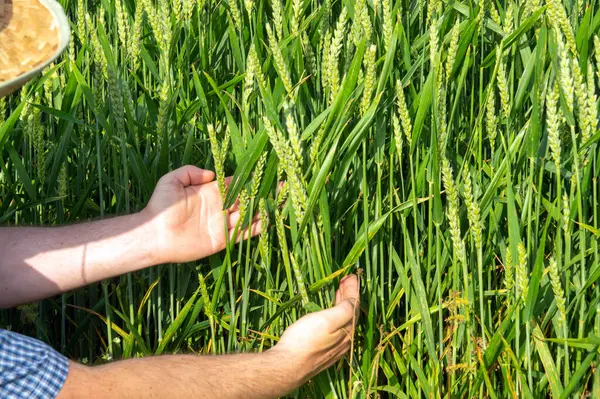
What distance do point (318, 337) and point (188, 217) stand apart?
399 millimetres

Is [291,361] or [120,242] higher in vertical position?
[120,242]

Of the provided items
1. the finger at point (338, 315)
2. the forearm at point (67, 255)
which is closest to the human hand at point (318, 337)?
the finger at point (338, 315)

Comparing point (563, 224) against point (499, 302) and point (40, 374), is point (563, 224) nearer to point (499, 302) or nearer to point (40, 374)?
point (499, 302)

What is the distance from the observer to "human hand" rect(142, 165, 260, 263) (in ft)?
5.59

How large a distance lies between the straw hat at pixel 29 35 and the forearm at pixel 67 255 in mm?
484

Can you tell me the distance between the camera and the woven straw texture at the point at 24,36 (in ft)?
4.29

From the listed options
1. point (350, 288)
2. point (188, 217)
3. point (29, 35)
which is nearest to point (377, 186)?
point (350, 288)

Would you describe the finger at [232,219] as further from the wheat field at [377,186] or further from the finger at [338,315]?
the finger at [338,315]

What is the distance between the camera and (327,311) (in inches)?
60.3

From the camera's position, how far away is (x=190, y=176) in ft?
5.77

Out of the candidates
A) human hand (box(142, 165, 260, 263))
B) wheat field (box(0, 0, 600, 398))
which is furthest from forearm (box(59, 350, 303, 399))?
human hand (box(142, 165, 260, 263))

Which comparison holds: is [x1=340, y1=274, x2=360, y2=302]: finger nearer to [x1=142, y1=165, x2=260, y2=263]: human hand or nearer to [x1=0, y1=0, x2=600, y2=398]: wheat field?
[x1=0, y1=0, x2=600, y2=398]: wheat field

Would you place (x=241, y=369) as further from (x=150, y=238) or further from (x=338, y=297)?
(x=150, y=238)

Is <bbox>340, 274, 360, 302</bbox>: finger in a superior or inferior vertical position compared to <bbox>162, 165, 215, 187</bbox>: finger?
inferior
